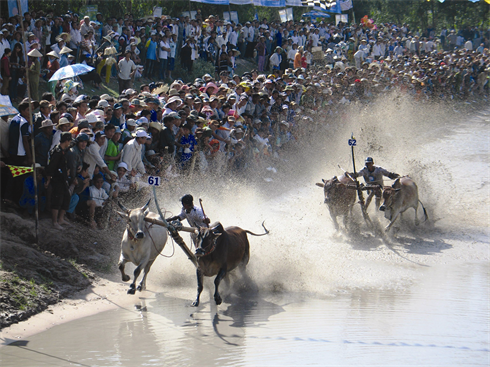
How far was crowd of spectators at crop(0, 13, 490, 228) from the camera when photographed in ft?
39.4

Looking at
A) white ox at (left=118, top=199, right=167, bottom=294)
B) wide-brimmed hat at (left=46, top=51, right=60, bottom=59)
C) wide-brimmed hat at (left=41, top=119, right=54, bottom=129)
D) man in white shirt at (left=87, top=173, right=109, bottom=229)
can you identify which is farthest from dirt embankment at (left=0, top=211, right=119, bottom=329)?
wide-brimmed hat at (left=46, top=51, right=60, bottom=59)

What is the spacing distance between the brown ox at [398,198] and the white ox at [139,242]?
264 inches

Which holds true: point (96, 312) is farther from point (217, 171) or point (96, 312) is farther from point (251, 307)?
point (217, 171)

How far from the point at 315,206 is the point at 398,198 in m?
2.61

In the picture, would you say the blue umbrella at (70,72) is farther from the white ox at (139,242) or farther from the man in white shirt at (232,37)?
the man in white shirt at (232,37)

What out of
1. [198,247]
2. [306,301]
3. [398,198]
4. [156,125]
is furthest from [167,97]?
[198,247]

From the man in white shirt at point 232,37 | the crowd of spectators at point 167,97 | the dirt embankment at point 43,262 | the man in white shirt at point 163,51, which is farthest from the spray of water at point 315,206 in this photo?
the man in white shirt at point 163,51

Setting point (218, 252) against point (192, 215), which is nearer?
point (218, 252)

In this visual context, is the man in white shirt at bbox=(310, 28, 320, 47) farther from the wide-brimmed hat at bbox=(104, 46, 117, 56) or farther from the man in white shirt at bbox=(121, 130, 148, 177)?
the man in white shirt at bbox=(121, 130, 148, 177)

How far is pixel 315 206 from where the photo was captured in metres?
18.1

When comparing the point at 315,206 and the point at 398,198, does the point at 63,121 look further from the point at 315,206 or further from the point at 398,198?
the point at 398,198

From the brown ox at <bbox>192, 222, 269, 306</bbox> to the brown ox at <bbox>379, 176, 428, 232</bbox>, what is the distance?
18.0 ft

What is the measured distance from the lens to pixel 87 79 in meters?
20.7

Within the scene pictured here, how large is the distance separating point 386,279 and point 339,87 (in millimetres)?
14715
